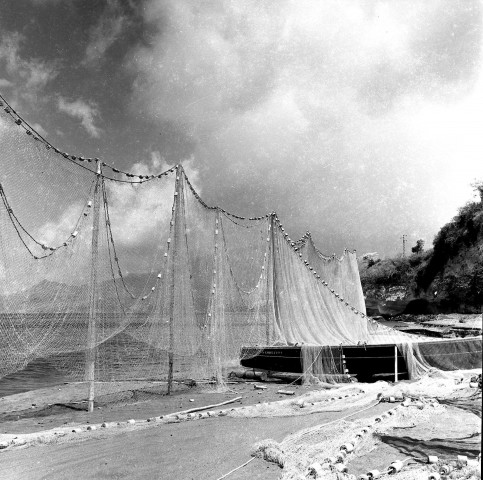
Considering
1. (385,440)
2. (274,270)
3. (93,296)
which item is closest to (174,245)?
(93,296)

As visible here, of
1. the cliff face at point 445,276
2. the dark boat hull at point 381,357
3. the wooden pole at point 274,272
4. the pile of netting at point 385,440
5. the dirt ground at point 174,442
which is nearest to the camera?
the pile of netting at point 385,440

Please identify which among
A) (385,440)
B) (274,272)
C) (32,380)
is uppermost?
(274,272)

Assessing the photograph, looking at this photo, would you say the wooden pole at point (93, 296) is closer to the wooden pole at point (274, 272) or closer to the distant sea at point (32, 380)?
the wooden pole at point (274, 272)

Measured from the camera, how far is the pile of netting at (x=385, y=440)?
4625 mm

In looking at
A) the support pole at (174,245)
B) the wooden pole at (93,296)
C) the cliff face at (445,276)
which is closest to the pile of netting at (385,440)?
the wooden pole at (93,296)

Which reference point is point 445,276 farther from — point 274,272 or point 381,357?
point 274,272

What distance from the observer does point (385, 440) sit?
6172 mm

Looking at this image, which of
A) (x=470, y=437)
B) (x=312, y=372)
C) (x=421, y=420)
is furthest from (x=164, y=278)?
(x=470, y=437)

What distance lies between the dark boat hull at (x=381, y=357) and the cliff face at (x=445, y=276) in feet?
63.8

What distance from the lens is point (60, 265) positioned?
8.77 m

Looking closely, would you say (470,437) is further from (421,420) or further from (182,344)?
(182,344)

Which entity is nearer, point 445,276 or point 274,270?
point 274,270

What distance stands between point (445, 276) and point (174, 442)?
133ft

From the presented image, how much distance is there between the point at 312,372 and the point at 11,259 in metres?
8.33
